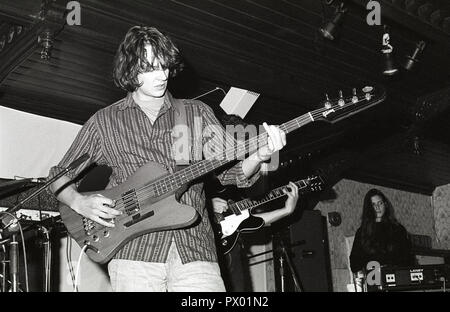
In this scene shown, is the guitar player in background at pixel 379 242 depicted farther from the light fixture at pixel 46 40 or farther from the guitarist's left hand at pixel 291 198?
the light fixture at pixel 46 40

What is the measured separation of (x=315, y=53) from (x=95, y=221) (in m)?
3.68

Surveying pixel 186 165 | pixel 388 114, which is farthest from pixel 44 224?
pixel 388 114

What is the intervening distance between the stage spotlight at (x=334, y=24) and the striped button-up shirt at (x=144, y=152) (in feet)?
8.34

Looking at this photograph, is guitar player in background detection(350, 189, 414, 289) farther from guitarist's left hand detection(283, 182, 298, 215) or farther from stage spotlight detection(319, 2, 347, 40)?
stage spotlight detection(319, 2, 347, 40)

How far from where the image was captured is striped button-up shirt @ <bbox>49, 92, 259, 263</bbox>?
1.98 m

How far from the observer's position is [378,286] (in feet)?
16.8

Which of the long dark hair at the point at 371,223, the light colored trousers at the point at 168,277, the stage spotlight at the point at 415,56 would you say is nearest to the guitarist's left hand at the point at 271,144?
the light colored trousers at the point at 168,277

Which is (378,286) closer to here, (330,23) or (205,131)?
(330,23)

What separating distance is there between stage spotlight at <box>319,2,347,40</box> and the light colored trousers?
3.13 meters

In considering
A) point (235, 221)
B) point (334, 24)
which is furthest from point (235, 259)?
point (334, 24)

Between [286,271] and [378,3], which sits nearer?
[378,3]

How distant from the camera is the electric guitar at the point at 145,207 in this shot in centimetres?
205

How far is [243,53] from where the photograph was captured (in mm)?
5055
